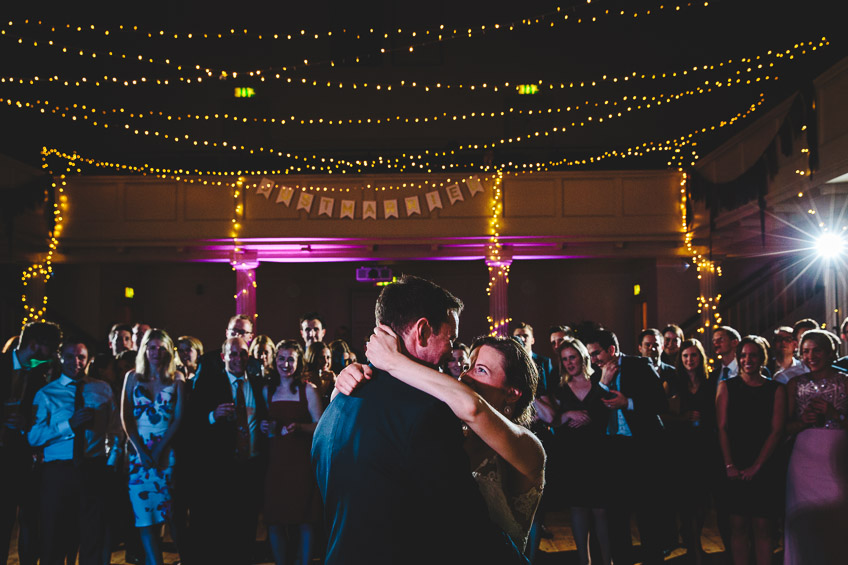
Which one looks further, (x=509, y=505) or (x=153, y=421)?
(x=153, y=421)

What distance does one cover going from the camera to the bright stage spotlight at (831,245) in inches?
319

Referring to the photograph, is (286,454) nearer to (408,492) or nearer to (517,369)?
(517,369)

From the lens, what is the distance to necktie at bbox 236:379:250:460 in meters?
4.20

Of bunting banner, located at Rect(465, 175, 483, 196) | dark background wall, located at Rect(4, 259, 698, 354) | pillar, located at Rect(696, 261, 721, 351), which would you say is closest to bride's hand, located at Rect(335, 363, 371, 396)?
bunting banner, located at Rect(465, 175, 483, 196)

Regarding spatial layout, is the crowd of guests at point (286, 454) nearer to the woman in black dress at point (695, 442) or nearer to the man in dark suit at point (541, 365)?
the woman in black dress at point (695, 442)

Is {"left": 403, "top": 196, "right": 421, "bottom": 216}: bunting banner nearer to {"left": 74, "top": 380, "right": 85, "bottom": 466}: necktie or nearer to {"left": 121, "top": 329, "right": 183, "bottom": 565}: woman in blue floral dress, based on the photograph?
{"left": 121, "top": 329, "right": 183, "bottom": 565}: woman in blue floral dress

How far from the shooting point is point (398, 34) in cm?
1201

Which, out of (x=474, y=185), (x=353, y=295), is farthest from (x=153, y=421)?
(x=353, y=295)

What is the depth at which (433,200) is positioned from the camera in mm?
11000

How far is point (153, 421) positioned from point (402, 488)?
322 centimetres

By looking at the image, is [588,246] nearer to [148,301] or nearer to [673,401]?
[673,401]

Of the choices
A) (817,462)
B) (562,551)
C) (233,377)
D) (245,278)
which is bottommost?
(562,551)

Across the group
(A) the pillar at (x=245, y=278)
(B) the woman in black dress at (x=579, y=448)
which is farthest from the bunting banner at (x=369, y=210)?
(B) the woman in black dress at (x=579, y=448)

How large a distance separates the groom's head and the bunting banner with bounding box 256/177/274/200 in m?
9.77
